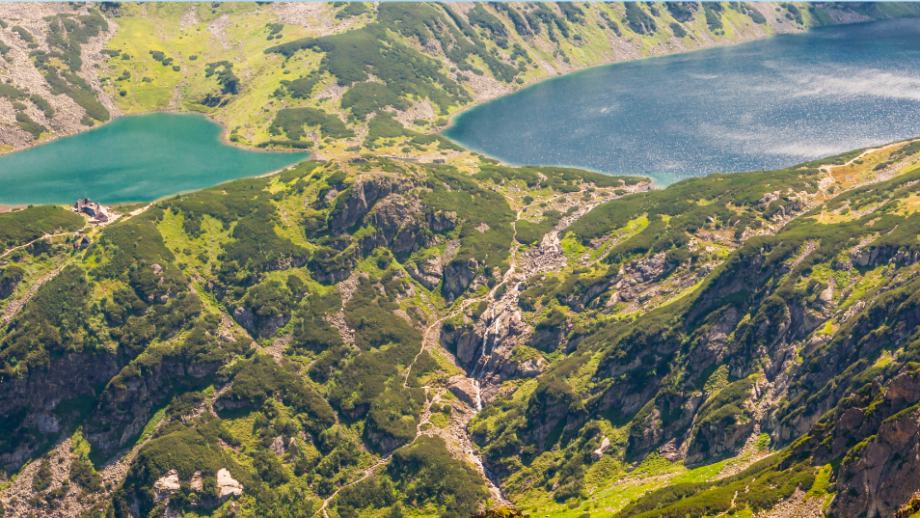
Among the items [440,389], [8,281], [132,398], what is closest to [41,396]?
[132,398]

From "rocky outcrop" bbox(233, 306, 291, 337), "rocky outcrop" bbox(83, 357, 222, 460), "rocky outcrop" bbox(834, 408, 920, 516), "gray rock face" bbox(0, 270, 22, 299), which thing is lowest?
"rocky outcrop" bbox(83, 357, 222, 460)

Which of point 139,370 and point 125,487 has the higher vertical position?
point 139,370

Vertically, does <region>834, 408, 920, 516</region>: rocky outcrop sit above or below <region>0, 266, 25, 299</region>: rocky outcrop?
above

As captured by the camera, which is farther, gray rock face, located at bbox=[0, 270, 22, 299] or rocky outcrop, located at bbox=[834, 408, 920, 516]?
gray rock face, located at bbox=[0, 270, 22, 299]

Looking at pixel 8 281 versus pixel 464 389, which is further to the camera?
pixel 464 389

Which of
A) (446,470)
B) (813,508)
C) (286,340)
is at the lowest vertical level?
(446,470)

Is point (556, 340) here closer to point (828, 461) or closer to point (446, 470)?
point (446, 470)

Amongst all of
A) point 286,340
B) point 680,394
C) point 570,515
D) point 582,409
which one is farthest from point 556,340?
point 286,340

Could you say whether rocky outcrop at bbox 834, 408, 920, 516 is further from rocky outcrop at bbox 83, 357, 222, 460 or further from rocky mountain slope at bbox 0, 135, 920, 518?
rocky outcrop at bbox 83, 357, 222, 460

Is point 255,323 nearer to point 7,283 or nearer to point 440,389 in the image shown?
point 440,389

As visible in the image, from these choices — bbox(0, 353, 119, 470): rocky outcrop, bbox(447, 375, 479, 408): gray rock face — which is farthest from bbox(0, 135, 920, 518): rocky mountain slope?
bbox(447, 375, 479, 408): gray rock face

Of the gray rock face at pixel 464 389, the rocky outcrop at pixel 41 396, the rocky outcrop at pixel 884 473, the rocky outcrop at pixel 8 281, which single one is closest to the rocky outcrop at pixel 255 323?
the rocky outcrop at pixel 41 396
